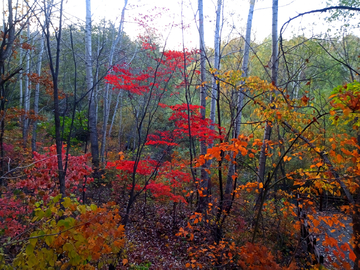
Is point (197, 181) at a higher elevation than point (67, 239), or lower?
lower

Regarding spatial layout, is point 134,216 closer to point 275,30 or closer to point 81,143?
point 275,30

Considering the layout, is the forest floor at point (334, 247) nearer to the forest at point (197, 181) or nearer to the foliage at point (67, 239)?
the forest at point (197, 181)

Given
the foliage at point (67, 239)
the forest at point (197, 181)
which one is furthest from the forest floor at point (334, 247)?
the foliage at point (67, 239)

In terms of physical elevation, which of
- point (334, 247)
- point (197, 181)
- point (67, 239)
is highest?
point (67, 239)

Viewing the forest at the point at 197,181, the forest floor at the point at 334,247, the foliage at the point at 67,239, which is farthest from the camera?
the forest floor at the point at 334,247

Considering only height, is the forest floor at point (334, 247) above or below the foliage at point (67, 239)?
below

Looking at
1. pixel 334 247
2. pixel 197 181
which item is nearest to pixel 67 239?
pixel 197 181

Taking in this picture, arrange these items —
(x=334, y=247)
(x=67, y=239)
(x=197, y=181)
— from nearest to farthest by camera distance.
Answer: (x=67, y=239) → (x=197, y=181) → (x=334, y=247)

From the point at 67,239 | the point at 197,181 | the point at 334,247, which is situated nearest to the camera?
the point at 67,239

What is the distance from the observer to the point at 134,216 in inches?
263

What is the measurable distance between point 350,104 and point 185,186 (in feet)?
20.7

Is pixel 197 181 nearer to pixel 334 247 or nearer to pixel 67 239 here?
pixel 67 239

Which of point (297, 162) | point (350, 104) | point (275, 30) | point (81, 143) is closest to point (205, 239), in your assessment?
point (350, 104)

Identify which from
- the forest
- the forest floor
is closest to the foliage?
the forest
